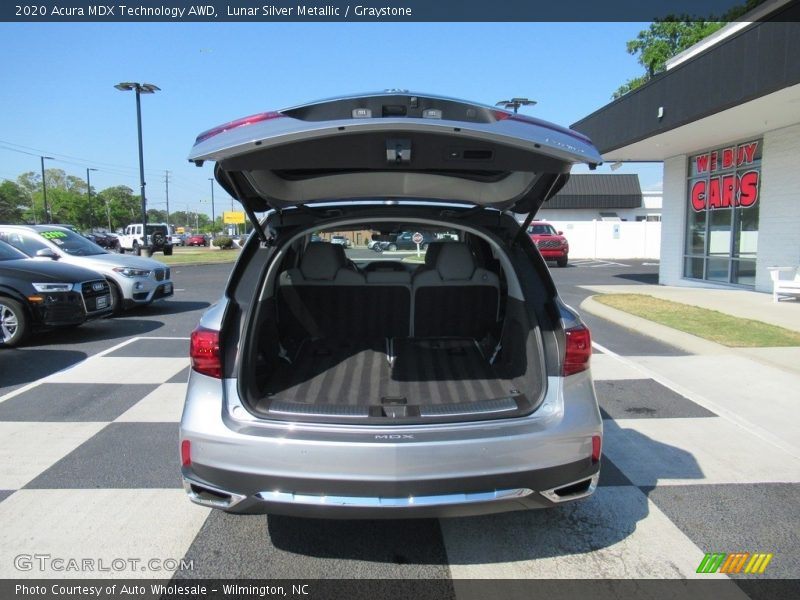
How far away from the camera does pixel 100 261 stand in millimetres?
9758

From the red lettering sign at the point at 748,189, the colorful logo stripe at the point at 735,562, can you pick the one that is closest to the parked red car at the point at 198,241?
the red lettering sign at the point at 748,189

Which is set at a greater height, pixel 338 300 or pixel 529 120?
pixel 529 120

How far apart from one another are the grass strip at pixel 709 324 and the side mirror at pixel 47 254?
9737 mm

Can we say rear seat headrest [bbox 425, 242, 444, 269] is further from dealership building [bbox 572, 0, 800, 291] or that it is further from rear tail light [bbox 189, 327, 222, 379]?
dealership building [bbox 572, 0, 800, 291]

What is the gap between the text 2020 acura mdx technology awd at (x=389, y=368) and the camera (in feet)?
7.67

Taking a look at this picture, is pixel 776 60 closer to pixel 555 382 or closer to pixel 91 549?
pixel 555 382

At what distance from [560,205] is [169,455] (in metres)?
41.7

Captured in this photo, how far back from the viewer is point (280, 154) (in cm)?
249

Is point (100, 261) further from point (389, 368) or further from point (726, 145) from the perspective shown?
point (726, 145)

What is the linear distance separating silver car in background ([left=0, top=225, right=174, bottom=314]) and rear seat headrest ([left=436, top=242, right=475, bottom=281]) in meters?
7.10

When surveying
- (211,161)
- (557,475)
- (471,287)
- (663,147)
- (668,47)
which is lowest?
(557,475)

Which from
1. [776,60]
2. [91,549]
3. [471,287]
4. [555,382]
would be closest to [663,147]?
[776,60]

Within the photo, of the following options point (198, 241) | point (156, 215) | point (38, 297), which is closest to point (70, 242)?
point (38, 297)

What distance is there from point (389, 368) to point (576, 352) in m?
1.33
